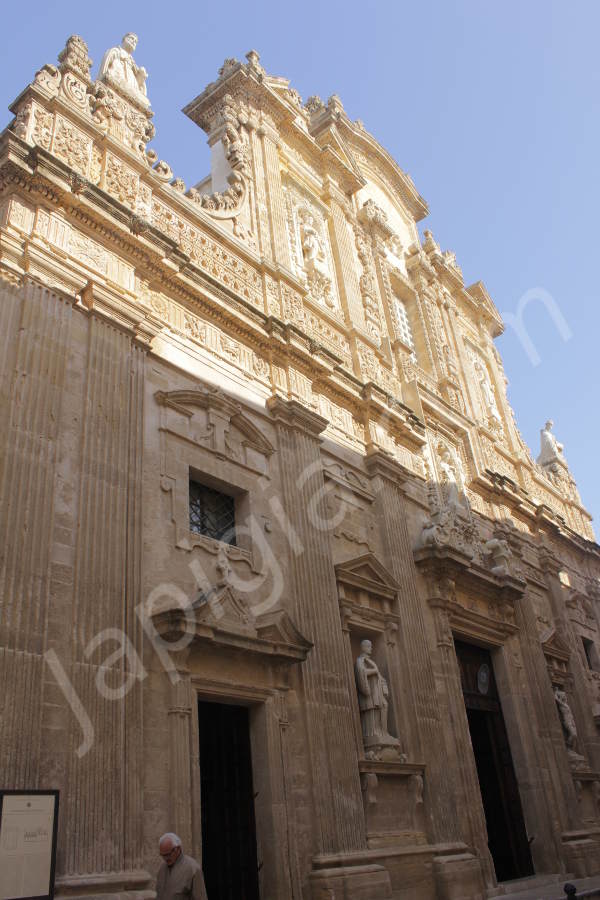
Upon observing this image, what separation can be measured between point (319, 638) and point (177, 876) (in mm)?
5191

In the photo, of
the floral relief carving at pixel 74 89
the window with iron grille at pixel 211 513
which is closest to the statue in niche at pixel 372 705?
the window with iron grille at pixel 211 513

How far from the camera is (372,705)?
463 inches

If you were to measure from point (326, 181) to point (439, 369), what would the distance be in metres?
5.66

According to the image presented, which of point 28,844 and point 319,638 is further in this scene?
point 319,638

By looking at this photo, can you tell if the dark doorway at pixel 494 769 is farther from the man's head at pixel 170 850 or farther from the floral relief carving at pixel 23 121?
the floral relief carving at pixel 23 121

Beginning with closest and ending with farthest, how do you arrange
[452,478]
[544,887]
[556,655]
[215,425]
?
[215,425], [544,887], [452,478], [556,655]

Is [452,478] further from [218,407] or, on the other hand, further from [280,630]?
[280,630]

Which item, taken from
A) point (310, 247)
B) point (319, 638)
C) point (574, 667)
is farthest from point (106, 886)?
point (574, 667)

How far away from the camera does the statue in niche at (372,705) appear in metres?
11.6

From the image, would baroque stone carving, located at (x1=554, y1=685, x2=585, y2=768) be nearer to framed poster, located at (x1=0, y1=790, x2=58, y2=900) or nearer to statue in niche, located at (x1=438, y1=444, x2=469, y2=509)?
statue in niche, located at (x1=438, y1=444, x2=469, y2=509)

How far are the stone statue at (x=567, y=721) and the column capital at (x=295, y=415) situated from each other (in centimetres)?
952

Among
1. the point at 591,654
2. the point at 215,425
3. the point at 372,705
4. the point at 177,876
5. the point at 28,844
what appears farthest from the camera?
the point at 591,654

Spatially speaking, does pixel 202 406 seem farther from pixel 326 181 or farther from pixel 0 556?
pixel 326 181

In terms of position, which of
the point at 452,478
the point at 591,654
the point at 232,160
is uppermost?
the point at 232,160
